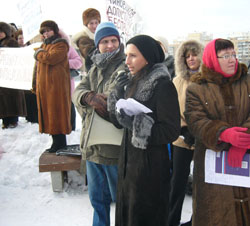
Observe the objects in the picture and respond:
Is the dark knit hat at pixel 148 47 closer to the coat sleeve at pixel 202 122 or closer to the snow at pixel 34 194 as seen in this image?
the coat sleeve at pixel 202 122

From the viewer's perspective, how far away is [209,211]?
2.00 meters

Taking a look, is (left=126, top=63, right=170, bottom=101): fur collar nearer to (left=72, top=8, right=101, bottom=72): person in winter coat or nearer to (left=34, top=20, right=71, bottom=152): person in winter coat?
(left=34, top=20, right=71, bottom=152): person in winter coat

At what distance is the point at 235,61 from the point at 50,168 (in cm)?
252

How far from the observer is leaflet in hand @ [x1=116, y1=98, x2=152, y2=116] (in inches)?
69.8

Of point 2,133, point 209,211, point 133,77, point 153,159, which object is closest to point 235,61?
point 133,77

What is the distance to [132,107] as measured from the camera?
1799 millimetres

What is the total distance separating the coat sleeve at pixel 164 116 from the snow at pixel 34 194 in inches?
61.3

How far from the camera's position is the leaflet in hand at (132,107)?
177cm

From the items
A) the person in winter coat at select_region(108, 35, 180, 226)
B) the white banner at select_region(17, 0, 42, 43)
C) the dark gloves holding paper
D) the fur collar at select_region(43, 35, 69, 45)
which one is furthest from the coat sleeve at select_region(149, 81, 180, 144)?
the white banner at select_region(17, 0, 42, 43)

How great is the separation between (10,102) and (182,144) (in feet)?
13.3

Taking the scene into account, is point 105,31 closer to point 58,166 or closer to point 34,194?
point 58,166

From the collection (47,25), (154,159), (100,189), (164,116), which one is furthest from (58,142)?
(164,116)

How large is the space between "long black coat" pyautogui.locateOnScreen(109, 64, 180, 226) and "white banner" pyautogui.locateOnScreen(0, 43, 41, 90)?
129 inches

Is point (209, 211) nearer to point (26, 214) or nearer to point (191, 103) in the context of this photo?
point (191, 103)
